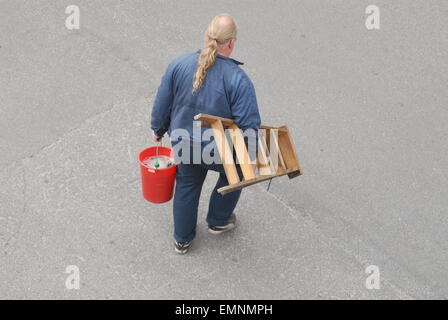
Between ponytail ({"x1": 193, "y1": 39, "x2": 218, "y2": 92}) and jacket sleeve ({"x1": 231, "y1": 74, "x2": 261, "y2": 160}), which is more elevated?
ponytail ({"x1": 193, "y1": 39, "x2": 218, "y2": 92})

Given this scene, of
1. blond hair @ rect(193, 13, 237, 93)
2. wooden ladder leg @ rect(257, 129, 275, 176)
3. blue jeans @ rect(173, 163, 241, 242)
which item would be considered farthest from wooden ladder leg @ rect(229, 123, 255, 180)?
blond hair @ rect(193, 13, 237, 93)

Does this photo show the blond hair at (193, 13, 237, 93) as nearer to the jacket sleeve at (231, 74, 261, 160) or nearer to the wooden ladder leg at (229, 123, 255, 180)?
the jacket sleeve at (231, 74, 261, 160)

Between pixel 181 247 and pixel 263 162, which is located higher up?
pixel 263 162

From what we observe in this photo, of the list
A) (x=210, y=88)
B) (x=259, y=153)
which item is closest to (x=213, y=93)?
(x=210, y=88)

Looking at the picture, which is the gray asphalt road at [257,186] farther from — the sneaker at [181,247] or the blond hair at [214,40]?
the blond hair at [214,40]

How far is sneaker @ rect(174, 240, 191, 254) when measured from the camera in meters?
4.33

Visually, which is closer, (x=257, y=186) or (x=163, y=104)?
(x=163, y=104)

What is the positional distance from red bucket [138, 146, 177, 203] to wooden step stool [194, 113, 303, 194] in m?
0.67

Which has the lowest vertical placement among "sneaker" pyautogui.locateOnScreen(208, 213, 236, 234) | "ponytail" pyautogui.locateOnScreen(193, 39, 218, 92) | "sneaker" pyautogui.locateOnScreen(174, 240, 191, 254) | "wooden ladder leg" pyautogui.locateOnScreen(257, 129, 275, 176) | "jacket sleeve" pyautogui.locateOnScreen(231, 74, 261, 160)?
"sneaker" pyautogui.locateOnScreen(174, 240, 191, 254)

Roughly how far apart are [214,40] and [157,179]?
3.77ft

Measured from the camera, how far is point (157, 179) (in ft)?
13.7

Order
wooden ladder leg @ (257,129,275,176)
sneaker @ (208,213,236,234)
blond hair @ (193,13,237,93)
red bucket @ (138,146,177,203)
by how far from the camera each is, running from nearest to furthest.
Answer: blond hair @ (193,13,237,93) < wooden ladder leg @ (257,129,275,176) < red bucket @ (138,146,177,203) < sneaker @ (208,213,236,234)

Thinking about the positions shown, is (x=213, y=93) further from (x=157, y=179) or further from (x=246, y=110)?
(x=157, y=179)

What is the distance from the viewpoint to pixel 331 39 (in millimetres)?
6250
